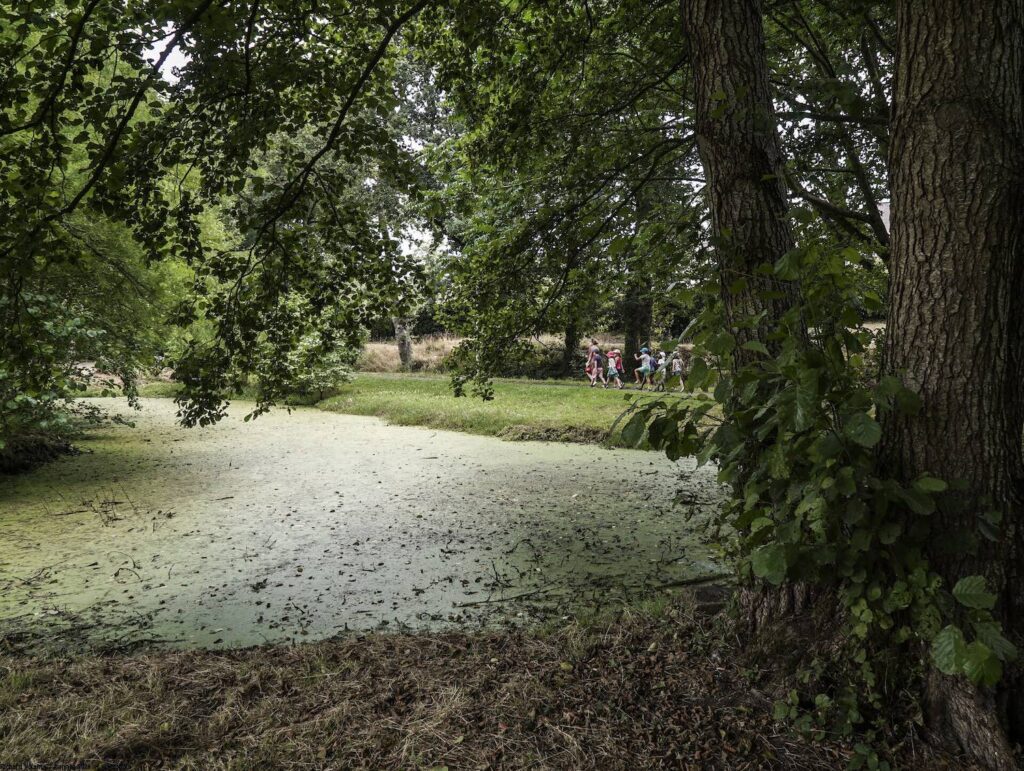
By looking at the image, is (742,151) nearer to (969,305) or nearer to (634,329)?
(969,305)

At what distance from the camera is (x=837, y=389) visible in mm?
1805

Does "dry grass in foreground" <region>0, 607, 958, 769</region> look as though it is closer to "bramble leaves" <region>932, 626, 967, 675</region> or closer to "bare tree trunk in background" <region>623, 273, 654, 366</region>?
"bramble leaves" <region>932, 626, 967, 675</region>

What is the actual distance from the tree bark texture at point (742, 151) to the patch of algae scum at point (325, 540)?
3.21 feet

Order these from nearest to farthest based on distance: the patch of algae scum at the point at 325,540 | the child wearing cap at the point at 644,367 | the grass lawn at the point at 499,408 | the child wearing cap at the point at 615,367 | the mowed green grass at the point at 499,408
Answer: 1. the patch of algae scum at the point at 325,540
2. the grass lawn at the point at 499,408
3. the mowed green grass at the point at 499,408
4. the child wearing cap at the point at 644,367
5. the child wearing cap at the point at 615,367

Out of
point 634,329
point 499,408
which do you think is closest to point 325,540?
point 499,408

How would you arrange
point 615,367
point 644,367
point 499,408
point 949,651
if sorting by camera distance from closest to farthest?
point 949,651
point 499,408
point 644,367
point 615,367

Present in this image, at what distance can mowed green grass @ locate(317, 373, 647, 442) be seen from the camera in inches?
396

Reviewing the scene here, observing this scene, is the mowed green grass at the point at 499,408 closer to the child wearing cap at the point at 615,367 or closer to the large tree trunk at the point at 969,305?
the child wearing cap at the point at 615,367

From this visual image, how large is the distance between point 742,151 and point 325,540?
4245 millimetres

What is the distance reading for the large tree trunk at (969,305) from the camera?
5.97 ft

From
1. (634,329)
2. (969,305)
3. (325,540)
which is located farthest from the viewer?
(634,329)

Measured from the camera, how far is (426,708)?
235 centimetres

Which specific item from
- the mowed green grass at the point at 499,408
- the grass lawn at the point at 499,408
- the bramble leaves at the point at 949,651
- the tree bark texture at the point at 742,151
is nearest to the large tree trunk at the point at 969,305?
the bramble leaves at the point at 949,651

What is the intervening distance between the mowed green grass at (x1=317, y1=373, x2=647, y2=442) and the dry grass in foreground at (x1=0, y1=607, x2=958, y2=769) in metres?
5.47
